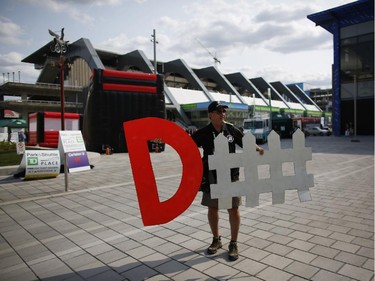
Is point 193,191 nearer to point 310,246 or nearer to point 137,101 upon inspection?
point 310,246

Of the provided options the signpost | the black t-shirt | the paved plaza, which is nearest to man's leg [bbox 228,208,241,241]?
the paved plaza

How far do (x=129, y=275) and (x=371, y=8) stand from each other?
1397 inches

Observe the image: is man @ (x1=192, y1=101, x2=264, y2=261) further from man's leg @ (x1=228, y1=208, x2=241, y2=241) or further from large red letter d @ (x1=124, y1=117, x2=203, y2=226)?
large red letter d @ (x1=124, y1=117, x2=203, y2=226)

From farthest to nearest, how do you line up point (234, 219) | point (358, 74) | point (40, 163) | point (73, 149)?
point (358, 74)
point (73, 149)
point (40, 163)
point (234, 219)

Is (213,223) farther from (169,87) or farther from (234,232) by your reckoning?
(169,87)

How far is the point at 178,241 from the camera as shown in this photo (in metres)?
4.07

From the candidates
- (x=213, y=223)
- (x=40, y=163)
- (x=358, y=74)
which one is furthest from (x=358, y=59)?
(x=213, y=223)

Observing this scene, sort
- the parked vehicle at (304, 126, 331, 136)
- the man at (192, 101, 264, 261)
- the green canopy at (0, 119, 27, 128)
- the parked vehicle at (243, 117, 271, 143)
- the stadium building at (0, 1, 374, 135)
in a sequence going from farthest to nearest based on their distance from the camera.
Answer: the parked vehicle at (304, 126, 331, 136) < the stadium building at (0, 1, 374, 135) < the green canopy at (0, 119, 27, 128) < the parked vehicle at (243, 117, 271, 143) < the man at (192, 101, 264, 261)

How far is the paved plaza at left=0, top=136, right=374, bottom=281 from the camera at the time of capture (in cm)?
319

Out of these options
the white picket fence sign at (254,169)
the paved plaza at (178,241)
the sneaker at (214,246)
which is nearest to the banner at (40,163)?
the paved plaza at (178,241)

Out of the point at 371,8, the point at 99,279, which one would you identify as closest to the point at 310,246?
the point at 99,279

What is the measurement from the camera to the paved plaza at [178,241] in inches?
125

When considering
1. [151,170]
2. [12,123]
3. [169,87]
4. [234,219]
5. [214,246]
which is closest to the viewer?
[151,170]

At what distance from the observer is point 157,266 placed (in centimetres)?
333
